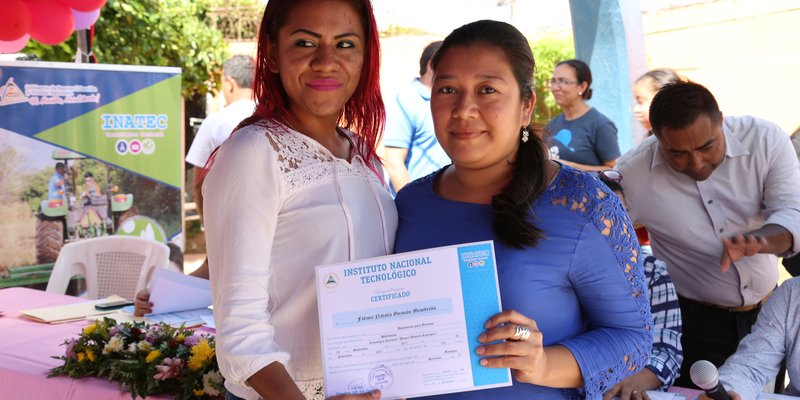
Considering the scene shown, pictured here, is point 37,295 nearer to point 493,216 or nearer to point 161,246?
point 161,246

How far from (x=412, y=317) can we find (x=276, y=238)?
0.37 metres

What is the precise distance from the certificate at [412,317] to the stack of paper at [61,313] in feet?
8.66

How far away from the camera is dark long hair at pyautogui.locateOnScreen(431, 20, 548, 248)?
1685mm

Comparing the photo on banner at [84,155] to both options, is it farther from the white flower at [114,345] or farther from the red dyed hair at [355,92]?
the red dyed hair at [355,92]

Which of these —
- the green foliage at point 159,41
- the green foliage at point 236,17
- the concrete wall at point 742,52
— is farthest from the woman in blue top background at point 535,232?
the green foliage at point 236,17

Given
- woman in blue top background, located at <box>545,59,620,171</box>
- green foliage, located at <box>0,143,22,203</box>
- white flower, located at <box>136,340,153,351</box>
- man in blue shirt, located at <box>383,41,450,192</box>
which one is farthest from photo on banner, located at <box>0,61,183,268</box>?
white flower, located at <box>136,340,153,351</box>

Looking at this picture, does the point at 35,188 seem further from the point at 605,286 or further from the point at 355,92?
the point at 605,286

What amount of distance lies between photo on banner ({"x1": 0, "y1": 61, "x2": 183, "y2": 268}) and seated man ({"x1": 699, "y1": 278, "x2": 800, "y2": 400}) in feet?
16.1

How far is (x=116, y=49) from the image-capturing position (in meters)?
9.34

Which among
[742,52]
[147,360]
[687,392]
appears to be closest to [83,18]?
[147,360]

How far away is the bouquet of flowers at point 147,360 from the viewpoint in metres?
2.60

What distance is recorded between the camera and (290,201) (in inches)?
67.9

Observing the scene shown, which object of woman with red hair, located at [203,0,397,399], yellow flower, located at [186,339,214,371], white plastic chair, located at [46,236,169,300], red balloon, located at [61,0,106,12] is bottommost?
white plastic chair, located at [46,236,169,300]

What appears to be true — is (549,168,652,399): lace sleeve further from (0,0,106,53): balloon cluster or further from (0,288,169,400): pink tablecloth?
(0,0,106,53): balloon cluster
